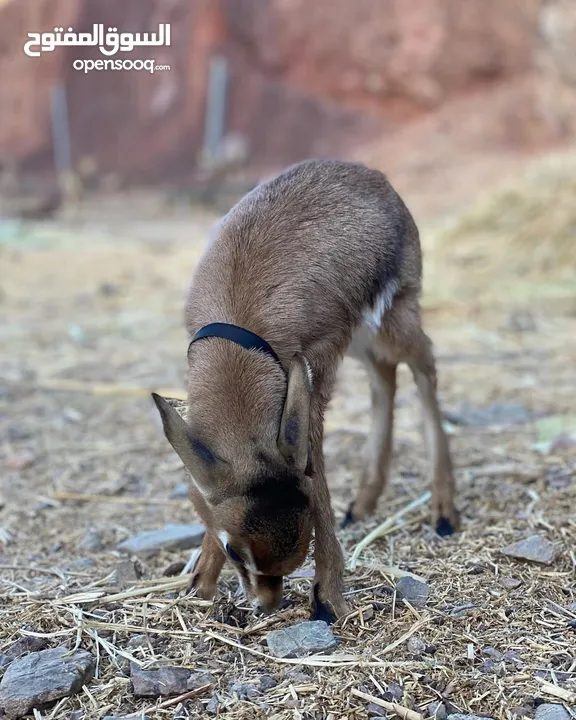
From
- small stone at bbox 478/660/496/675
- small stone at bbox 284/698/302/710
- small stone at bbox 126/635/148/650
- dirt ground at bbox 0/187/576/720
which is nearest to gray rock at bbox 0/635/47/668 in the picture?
dirt ground at bbox 0/187/576/720

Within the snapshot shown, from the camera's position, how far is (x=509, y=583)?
346 cm

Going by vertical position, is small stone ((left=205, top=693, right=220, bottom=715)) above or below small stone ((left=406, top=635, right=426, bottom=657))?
below

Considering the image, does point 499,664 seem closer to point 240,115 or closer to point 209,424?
point 209,424

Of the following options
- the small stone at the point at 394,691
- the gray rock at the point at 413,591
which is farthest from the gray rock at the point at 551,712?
the gray rock at the point at 413,591

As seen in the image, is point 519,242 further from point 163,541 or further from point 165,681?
point 165,681

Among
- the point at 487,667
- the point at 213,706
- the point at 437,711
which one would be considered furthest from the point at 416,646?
the point at 213,706

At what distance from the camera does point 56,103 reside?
1016 inches

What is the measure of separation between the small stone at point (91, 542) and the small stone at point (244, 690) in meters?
1.42

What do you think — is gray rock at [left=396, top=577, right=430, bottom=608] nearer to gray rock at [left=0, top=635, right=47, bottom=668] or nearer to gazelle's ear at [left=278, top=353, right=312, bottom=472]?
gazelle's ear at [left=278, top=353, right=312, bottom=472]

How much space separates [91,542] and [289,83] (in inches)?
989

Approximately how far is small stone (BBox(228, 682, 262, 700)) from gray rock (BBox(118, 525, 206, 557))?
1.21 m

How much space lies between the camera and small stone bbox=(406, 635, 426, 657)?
3006mm

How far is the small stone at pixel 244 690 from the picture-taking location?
111 inches

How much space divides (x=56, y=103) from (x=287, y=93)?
7.04 metres
